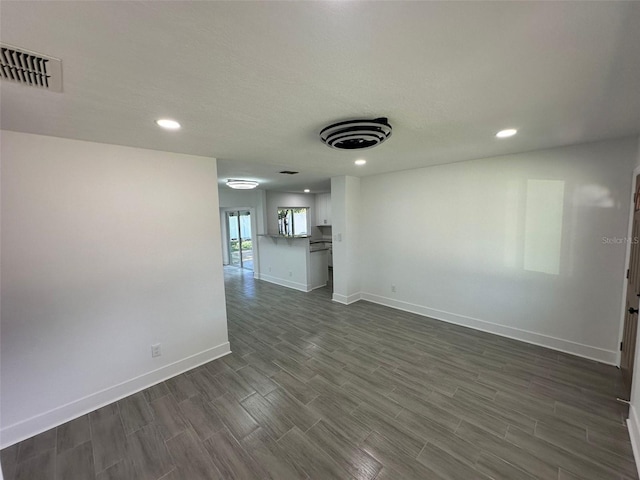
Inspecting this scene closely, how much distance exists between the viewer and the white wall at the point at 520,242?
104 inches

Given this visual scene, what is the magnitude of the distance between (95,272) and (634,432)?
4.43m

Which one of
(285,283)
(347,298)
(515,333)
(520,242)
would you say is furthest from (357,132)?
(285,283)

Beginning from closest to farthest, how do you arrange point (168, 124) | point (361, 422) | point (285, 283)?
point (168, 124), point (361, 422), point (285, 283)

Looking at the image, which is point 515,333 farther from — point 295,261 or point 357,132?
point 295,261

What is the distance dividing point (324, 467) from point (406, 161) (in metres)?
3.37

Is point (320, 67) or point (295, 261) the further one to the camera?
point (295, 261)

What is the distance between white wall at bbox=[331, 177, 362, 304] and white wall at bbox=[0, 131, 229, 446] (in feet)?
7.76

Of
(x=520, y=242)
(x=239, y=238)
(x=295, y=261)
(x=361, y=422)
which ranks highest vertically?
(x=520, y=242)

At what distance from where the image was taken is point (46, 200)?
2.00m

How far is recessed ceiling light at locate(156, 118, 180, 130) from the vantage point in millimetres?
1788

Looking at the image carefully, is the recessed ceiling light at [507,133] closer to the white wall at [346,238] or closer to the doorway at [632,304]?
the doorway at [632,304]

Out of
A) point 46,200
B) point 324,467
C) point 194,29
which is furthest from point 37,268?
point 324,467

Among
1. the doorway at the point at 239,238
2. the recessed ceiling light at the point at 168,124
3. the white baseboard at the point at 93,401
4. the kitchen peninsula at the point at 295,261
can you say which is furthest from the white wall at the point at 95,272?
the doorway at the point at 239,238

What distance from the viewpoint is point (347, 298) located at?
4.72 m
